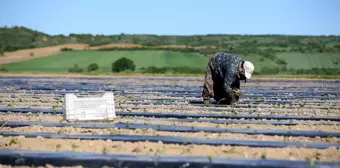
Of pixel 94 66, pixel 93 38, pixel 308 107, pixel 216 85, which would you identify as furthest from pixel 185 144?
pixel 93 38

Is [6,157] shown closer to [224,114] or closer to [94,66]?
[224,114]

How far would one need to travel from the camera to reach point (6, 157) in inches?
202

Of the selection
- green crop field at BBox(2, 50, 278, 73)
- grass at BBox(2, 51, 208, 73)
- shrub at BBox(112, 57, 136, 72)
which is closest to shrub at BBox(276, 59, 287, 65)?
green crop field at BBox(2, 50, 278, 73)

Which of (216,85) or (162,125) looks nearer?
(162,125)

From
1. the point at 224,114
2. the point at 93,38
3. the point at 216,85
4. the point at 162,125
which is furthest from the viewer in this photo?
the point at 93,38

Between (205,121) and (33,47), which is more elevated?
(33,47)

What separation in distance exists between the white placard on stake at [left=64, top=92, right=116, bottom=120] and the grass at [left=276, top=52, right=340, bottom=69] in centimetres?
2721

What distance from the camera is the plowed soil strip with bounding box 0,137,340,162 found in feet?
17.1

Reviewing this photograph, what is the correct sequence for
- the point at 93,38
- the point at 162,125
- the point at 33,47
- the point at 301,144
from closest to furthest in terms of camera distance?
the point at 301,144 < the point at 162,125 < the point at 33,47 < the point at 93,38

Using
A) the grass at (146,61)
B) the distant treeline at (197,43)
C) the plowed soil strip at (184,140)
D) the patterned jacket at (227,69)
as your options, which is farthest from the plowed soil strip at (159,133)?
the distant treeline at (197,43)

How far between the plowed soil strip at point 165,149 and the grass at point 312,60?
28.3 metres

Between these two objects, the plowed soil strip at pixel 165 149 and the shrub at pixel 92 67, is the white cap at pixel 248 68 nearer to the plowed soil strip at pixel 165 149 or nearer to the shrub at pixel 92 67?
the plowed soil strip at pixel 165 149

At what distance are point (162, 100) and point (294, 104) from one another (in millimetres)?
3143

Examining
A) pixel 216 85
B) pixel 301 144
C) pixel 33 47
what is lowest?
pixel 301 144
